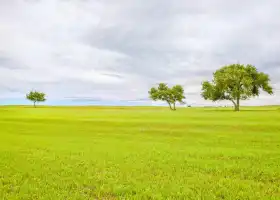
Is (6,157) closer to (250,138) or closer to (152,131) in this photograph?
(152,131)

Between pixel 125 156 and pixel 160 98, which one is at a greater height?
pixel 160 98

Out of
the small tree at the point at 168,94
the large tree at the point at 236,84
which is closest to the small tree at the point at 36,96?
the small tree at the point at 168,94

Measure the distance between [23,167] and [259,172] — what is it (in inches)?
553

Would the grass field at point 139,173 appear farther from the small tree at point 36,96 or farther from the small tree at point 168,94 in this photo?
the small tree at point 36,96

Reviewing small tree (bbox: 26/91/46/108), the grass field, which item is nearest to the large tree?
the grass field

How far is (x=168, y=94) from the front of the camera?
122 meters

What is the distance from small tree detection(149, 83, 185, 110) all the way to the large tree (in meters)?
26.1

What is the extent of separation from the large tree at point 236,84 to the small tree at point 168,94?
1027 inches

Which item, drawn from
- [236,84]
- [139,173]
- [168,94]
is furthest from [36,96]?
[139,173]

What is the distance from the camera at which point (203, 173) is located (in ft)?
49.3

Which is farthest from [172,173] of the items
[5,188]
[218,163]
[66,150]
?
[66,150]

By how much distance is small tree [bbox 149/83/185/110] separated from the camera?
12144cm

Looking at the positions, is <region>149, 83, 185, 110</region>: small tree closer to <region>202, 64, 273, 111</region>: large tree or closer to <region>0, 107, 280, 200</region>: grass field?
<region>202, 64, 273, 111</region>: large tree

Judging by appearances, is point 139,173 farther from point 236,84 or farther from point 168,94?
point 168,94
